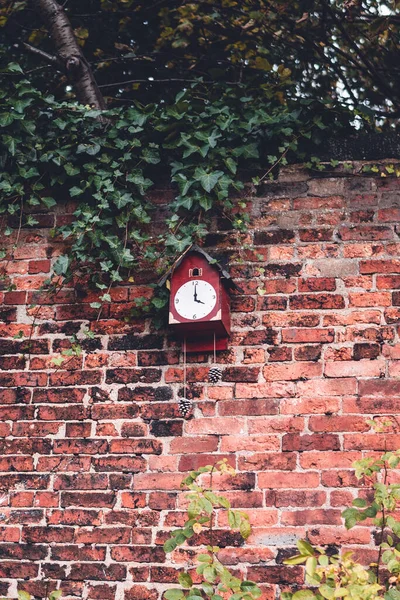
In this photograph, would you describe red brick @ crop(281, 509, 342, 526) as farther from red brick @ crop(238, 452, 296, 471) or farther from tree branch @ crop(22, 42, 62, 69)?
tree branch @ crop(22, 42, 62, 69)

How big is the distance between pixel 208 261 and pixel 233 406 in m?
0.63

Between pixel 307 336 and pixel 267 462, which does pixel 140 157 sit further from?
pixel 267 462

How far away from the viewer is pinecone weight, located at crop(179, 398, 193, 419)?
318 cm

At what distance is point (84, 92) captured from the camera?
396 centimetres

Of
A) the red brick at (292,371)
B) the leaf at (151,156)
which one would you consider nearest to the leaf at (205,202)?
the leaf at (151,156)

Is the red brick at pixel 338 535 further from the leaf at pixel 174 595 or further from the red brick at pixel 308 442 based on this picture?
the leaf at pixel 174 595

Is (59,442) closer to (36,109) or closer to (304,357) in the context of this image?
(304,357)

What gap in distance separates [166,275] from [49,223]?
29.9 inches

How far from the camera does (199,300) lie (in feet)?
10.4

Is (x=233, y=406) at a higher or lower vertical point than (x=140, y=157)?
lower

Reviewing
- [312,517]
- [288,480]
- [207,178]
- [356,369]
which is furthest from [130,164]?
[312,517]

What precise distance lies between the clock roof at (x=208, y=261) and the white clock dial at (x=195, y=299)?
0.08 m

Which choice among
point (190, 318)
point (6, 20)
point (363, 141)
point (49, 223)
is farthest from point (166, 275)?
point (6, 20)

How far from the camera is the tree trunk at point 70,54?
→ 3955 mm
